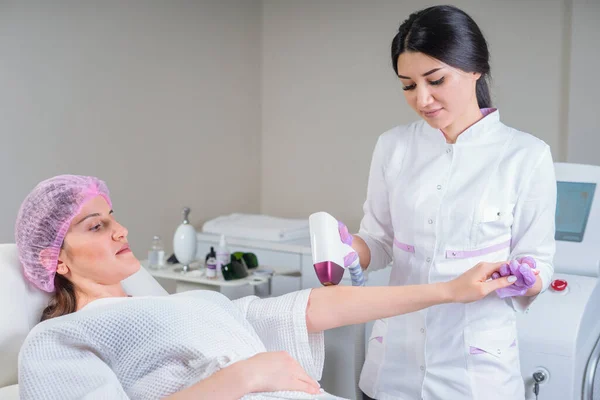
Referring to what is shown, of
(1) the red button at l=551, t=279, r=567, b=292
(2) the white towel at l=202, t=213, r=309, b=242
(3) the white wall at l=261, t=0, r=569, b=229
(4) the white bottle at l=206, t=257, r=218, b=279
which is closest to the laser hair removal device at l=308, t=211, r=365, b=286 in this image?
(1) the red button at l=551, t=279, r=567, b=292

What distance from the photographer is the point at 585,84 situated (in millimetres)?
3072

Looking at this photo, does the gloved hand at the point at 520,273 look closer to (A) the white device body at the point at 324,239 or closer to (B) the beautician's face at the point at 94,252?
(A) the white device body at the point at 324,239

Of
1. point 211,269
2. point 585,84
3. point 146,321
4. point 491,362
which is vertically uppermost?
point 585,84

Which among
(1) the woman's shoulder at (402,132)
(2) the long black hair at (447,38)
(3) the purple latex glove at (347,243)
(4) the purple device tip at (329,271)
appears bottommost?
(4) the purple device tip at (329,271)

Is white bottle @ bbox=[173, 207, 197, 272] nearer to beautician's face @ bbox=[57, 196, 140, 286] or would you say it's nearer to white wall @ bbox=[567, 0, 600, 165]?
beautician's face @ bbox=[57, 196, 140, 286]

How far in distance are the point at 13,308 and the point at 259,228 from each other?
165 centimetres

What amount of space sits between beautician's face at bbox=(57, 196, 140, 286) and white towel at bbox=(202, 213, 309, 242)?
148cm

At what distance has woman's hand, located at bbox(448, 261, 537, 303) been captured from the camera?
149 cm

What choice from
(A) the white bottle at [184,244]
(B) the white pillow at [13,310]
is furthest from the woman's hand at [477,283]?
(A) the white bottle at [184,244]

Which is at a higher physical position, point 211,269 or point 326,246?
point 326,246

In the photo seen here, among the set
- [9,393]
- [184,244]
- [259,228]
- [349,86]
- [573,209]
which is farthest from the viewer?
[349,86]

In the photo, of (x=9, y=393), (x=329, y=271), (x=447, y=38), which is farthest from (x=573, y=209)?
(x=9, y=393)

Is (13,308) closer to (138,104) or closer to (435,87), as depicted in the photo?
(435,87)

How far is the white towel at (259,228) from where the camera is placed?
Answer: 3.23 meters
